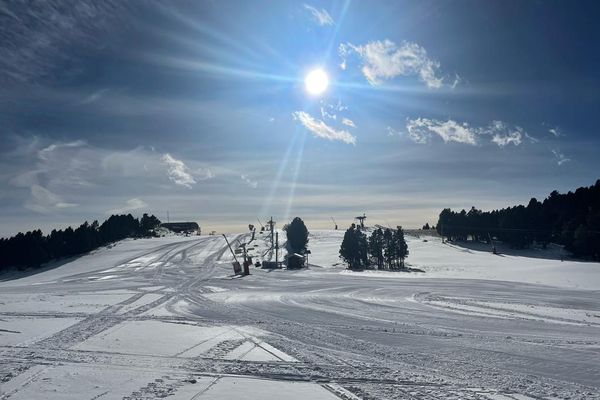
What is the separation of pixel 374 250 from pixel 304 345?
54.7 meters

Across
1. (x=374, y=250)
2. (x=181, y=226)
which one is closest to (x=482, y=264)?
(x=374, y=250)

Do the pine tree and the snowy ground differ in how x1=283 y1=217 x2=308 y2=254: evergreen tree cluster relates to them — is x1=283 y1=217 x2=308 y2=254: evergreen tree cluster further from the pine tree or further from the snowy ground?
the snowy ground

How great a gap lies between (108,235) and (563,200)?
288 feet

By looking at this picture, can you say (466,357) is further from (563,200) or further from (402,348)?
(563,200)

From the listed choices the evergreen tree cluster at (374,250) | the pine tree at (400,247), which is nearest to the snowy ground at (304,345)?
the evergreen tree cluster at (374,250)

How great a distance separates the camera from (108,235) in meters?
88.6

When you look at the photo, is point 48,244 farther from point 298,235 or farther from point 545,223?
point 545,223

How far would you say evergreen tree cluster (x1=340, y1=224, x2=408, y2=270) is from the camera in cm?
6341

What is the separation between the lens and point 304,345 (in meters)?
12.9

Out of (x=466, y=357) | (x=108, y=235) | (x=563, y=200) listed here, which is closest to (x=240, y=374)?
(x=466, y=357)

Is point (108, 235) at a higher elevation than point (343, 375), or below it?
higher

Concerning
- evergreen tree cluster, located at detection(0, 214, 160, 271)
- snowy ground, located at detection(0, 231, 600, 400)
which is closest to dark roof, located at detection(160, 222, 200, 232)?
evergreen tree cluster, located at detection(0, 214, 160, 271)

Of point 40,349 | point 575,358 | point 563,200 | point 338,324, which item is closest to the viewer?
point 575,358

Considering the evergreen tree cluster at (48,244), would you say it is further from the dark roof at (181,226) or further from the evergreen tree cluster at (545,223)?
the evergreen tree cluster at (545,223)
